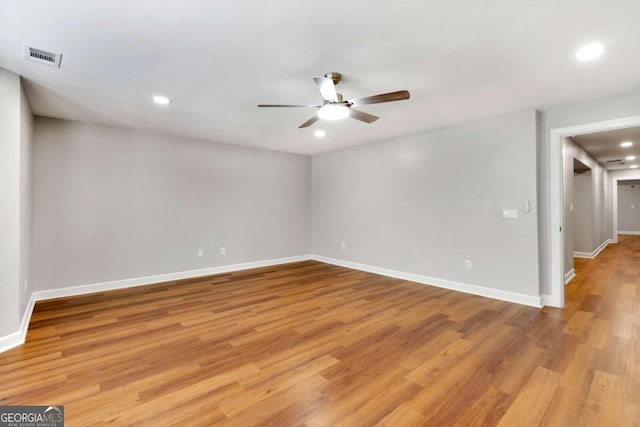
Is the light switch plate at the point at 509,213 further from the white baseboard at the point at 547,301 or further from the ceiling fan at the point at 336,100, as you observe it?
the ceiling fan at the point at 336,100

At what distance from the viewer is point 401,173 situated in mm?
5020

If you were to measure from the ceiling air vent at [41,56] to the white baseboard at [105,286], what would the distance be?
2.36 meters

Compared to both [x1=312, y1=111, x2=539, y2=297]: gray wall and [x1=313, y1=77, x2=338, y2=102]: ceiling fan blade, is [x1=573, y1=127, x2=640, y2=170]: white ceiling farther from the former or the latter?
[x1=313, y1=77, x2=338, y2=102]: ceiling fan blade

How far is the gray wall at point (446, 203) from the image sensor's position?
3.73 metres

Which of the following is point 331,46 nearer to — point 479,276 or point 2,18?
point 2,18

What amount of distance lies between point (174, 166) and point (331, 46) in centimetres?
377

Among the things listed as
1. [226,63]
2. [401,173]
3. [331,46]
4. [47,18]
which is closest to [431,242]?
[401,173]

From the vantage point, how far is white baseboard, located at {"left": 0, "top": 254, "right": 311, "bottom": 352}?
2.58m

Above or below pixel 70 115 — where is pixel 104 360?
below

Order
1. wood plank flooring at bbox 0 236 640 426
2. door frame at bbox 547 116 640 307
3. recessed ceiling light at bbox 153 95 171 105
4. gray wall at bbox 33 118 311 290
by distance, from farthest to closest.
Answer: gray wall at bbox 33 118 311 290 < door frame at bbox 547 116 640 307 < recessed ceiling light at bbox 153 95 171 105 < wood plank flooring at bbox 0 236 640 426

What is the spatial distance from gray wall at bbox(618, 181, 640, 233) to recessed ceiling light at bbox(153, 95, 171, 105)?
641 inches

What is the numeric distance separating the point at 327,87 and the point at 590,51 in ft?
6.76

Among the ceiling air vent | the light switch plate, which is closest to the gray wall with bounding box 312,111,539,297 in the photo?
the light switch plate

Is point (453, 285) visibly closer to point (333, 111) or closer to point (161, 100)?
point (333, 111)
